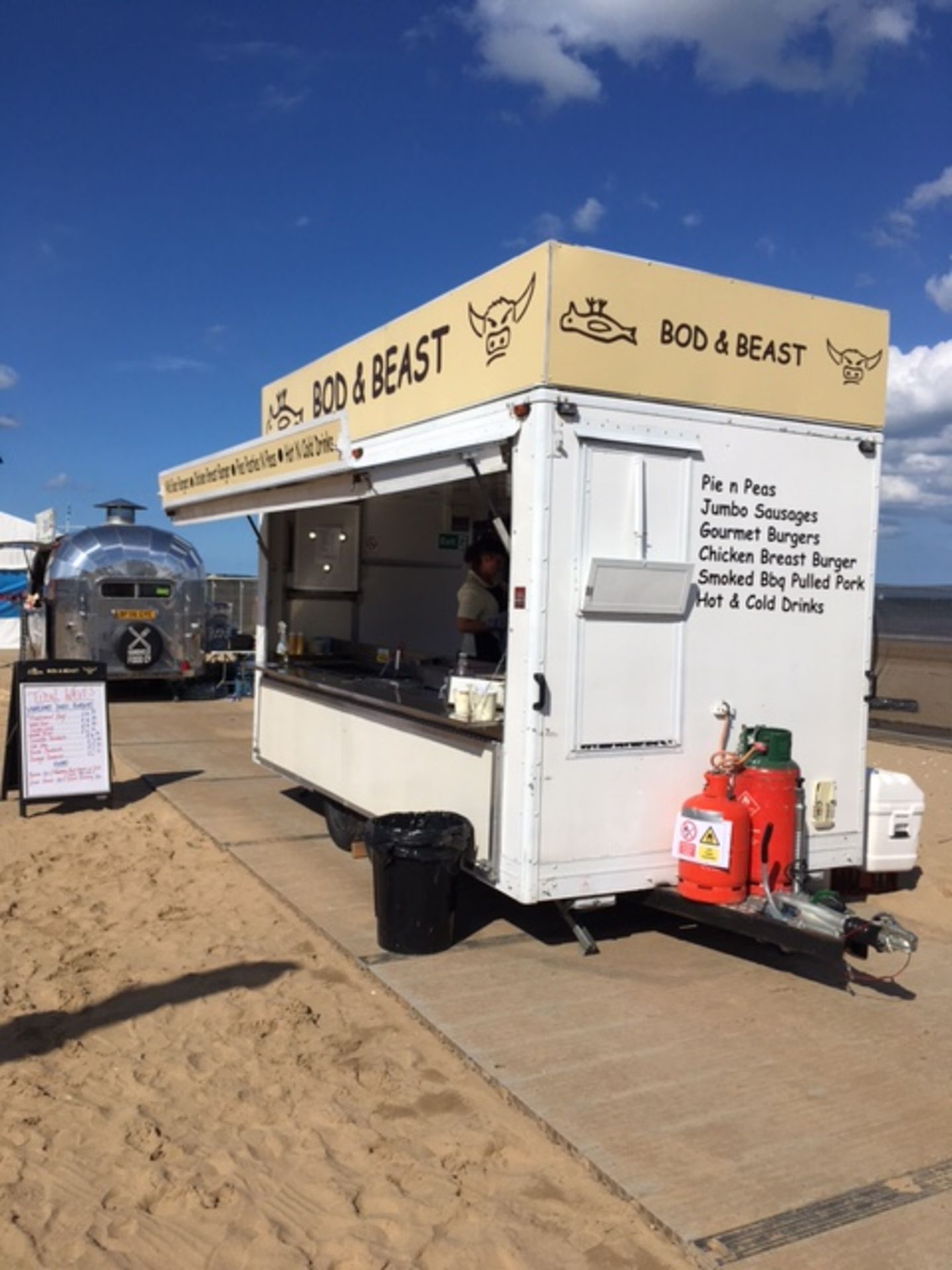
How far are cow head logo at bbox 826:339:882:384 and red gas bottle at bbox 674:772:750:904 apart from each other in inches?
84.9

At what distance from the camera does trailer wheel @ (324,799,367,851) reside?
6910 millimetres

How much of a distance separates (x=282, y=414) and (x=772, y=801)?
4933 millimetres

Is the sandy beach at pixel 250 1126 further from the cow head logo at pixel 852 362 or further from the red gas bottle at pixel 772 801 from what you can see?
the cow head logo at pixel 852 362

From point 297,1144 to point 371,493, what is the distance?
3235mm

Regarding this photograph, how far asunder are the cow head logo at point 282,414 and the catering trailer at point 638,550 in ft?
5.54

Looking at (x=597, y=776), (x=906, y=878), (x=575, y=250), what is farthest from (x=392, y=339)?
(x=906, y=878)

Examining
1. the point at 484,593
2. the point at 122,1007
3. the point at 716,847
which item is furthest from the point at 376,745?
the point at 716,847

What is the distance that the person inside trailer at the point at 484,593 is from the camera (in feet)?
23.4

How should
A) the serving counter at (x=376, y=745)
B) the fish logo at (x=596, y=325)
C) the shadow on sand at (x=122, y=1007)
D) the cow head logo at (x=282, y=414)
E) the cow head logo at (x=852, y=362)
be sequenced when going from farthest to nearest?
the cow head logo at (x=282, y=414)
the cow head logo at (x=852, y=362)
the serving counter at (x=376, y=745)
the fish logo at (x=596, y=325)
the shadow on sand at (x=122, y=1007)

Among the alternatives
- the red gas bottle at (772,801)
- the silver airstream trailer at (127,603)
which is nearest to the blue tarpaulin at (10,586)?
the silver airstream trailer at (127,603)

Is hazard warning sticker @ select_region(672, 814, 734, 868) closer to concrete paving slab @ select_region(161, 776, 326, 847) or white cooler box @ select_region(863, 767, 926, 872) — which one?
white cooler box @ select_region(863, 767, 926, 872)

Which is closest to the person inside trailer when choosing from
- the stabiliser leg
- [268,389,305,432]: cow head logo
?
[268,389,305,432]: cow head logo

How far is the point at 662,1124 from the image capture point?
11.7 ft

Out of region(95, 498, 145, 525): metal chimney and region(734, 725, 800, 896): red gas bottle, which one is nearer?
region(734, 725, 800, 896): red gas bottle
